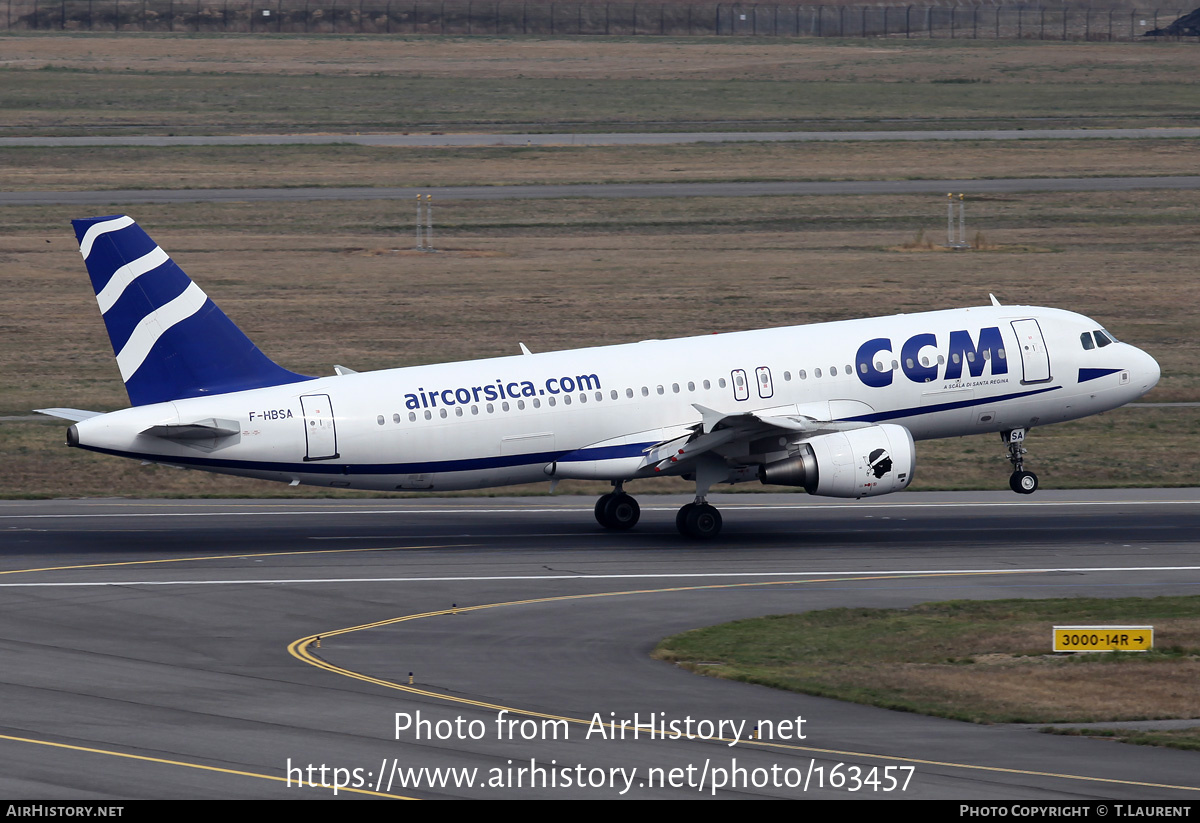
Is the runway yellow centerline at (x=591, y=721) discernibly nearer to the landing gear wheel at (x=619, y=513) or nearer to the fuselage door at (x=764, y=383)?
the fuselage door at (x=764, y=383)

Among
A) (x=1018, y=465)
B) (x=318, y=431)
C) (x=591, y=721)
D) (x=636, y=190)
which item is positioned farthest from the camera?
(x=636, y=190)

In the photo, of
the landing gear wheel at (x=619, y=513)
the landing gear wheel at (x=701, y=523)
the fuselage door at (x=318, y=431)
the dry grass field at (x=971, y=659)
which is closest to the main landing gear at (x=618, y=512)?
the landing gear wheel at (x=619, y=513)

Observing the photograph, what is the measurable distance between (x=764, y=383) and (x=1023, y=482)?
7.92 metres

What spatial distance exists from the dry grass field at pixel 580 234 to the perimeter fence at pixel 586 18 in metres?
28.6

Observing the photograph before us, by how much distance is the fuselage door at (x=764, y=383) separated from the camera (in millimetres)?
38438

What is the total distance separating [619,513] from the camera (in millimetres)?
39219

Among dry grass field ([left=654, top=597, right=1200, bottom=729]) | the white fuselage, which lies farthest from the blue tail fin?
dry grass field ([left=654, top=597, right=1200, bottom=729])

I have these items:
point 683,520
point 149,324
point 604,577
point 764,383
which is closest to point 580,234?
point 764,383

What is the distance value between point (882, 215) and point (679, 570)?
56771 millimetres

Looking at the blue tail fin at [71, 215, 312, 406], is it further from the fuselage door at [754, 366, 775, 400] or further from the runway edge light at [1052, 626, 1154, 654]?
the runway edge light at [1052, 626, 1154, 654]

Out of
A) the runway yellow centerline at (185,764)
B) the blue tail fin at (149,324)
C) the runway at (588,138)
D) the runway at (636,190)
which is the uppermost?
the runway at (588,138)

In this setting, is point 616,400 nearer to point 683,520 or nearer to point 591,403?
point 591,403

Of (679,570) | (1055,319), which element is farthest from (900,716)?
(1055,319)

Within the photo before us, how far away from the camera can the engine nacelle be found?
118 ft
